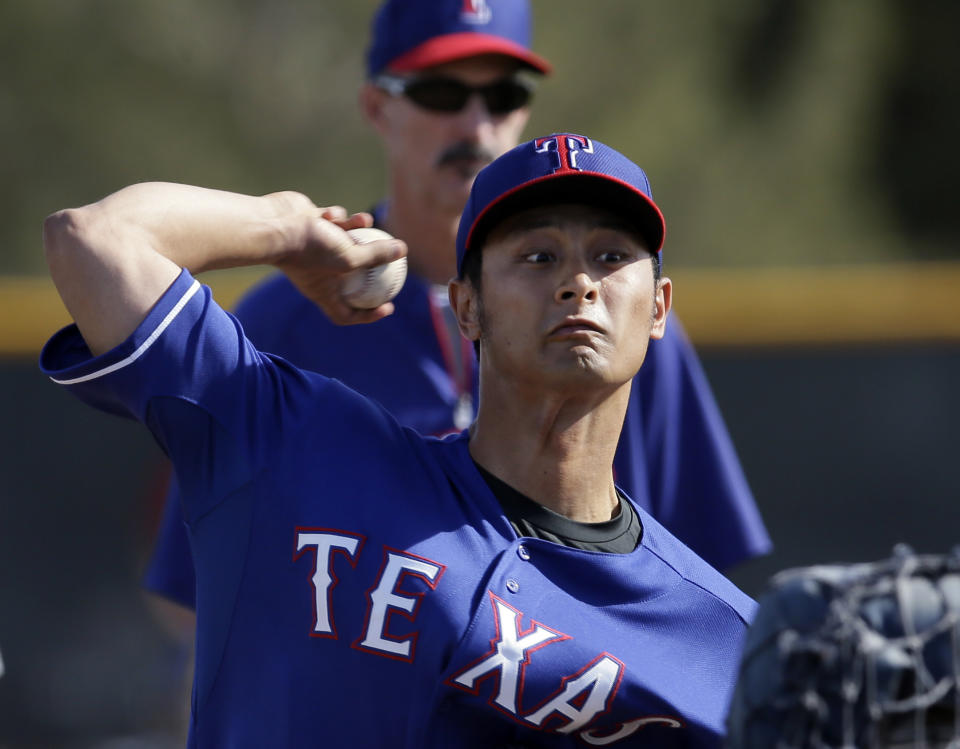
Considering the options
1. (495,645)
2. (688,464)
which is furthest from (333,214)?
(688,464)

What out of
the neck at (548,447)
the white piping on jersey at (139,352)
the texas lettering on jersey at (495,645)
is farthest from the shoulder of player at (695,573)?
the white piping on jersey at (139,352)

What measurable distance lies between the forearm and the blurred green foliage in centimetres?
1034

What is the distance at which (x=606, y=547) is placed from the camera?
222 cm

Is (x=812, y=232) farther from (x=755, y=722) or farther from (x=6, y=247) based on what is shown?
(x=755, y=722)

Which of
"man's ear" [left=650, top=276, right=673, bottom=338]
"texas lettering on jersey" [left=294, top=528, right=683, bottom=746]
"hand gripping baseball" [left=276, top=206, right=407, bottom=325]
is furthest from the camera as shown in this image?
"man's ear" [left=650, top=276, right=673, bottom=338]

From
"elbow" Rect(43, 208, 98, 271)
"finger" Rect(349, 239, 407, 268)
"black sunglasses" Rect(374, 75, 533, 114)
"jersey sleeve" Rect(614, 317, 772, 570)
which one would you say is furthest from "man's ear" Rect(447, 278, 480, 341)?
"black sunglasses" Rect(374, 75, 533, 114)

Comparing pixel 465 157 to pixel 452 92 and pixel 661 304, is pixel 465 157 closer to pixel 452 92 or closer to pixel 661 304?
pixel 452 92

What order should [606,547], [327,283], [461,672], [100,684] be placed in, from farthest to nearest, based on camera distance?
1. [100,684]
2. [327,283]
3. [606,547]
4. [461,672]

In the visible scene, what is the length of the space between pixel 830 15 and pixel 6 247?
27.1 ft

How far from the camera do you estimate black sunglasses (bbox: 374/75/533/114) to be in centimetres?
344

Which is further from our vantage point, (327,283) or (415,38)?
(415,38)

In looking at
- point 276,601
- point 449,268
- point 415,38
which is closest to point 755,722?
point 276,601

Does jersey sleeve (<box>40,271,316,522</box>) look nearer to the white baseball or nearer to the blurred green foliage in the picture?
the white baseball

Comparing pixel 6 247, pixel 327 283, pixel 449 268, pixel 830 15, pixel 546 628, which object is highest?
pixel 830 15
